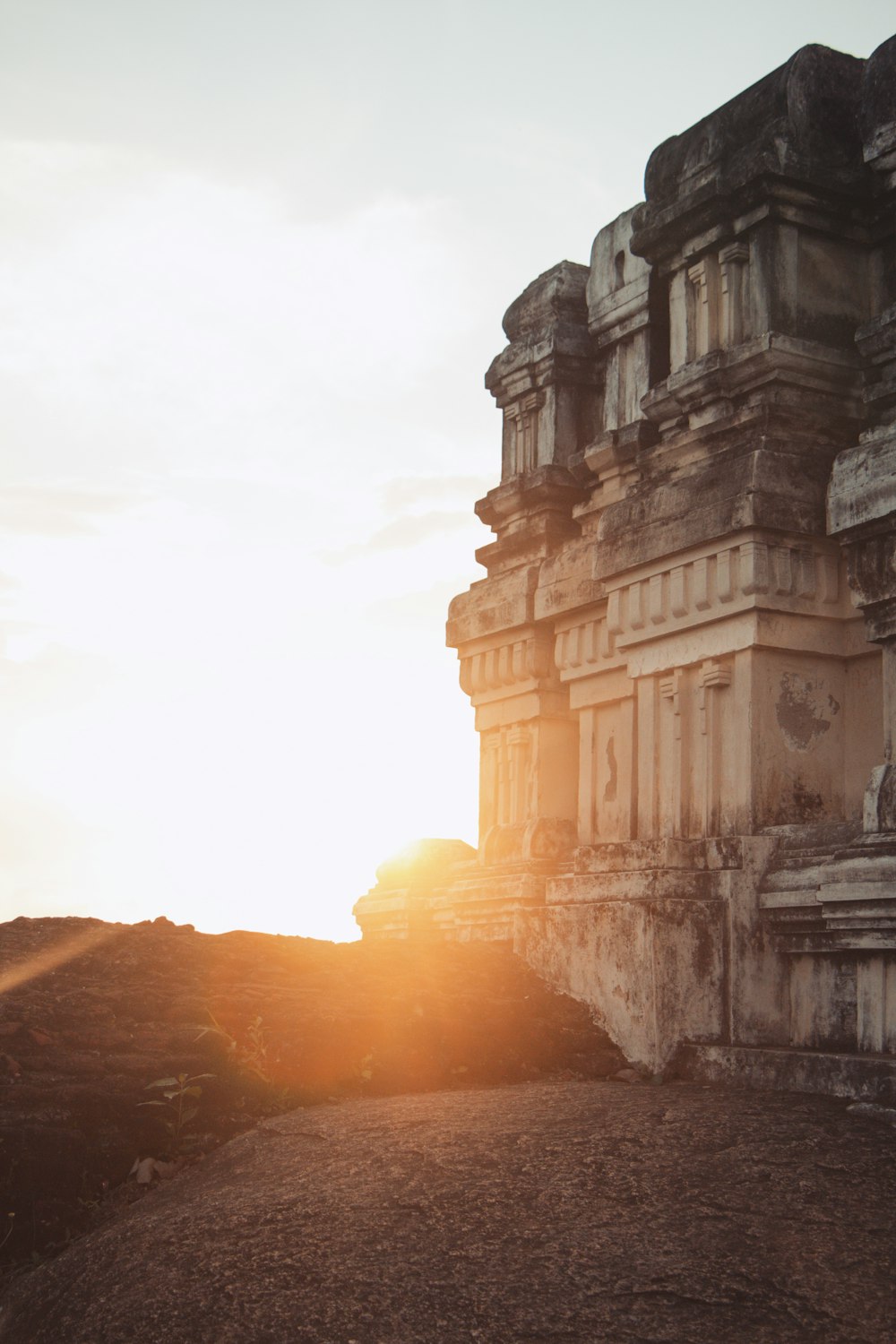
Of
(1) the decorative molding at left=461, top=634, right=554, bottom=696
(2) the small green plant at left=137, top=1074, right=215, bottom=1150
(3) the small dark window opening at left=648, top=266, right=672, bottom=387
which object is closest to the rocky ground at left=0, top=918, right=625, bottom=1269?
(2) the small green plant at left=137, top=1074, right=215, bottom=1150

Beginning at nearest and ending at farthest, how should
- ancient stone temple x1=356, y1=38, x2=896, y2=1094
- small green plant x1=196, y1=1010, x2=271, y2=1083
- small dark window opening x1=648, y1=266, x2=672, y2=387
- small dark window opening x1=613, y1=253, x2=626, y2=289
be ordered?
small green plant x1=196, y1=1010, x2=271, y2=1083 < ancient stone temple x1=356, y1=38, x2=896, y2=1094 < small dark window opening x1=648, y1=266, x2=672, y2=387 < small dark window opening x1=613, y1=253, x2=626, y2=289

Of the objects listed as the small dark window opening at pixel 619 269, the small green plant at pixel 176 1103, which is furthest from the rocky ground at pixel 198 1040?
the small dark window opening at pixel 619 269

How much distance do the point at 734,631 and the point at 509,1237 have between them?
14.7ft

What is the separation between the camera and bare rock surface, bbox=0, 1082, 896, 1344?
4418 millimetres

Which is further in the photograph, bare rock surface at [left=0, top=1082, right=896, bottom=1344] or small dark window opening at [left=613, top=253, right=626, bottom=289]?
small dark window opening at [left=613, top=253, right=626, bottom=289]

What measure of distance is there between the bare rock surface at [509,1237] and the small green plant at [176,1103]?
0.29 m

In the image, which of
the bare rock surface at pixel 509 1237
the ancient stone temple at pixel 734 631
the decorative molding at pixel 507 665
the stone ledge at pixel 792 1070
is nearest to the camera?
the bare rock surface at pixel 509 1237

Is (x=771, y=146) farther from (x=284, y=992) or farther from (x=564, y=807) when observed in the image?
(x=284, y=992)

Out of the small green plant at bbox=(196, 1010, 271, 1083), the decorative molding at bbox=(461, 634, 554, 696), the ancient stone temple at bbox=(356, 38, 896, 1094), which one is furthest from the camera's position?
the decorative molding at bbox=(461, 634, 554, 696)

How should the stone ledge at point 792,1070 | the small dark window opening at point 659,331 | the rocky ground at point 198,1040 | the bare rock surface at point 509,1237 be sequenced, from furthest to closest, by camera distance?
the small dark window opening at point 659,331
the stone ledge at point 792,1070
the rocky ground at point 198,1040
the bare rock surface at point 509,1237

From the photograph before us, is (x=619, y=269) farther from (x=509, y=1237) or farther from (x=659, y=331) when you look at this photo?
(x=509, y=1237)

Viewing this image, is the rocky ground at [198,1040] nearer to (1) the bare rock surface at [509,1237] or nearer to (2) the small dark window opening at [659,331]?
(1) the bare rock surface at [509,1237]

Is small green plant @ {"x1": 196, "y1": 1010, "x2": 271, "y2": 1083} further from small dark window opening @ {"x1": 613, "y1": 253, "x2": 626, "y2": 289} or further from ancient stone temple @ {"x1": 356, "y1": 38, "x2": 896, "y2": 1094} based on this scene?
small dark window opening @ {"x1": 613, "y1": 253, "x2": 626, "y2": 289}

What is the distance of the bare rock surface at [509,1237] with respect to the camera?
174 inches
